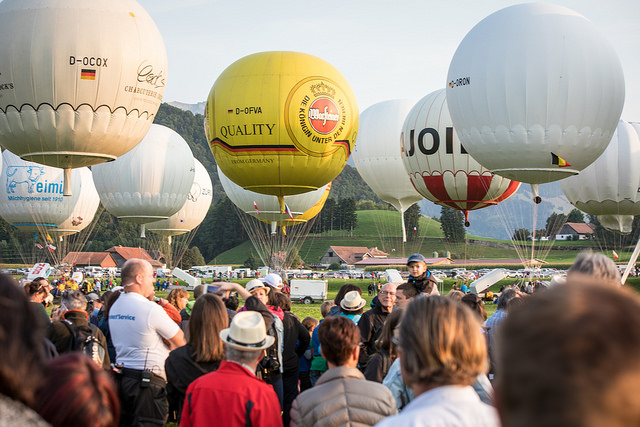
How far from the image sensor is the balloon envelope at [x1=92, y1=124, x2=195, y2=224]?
1096 inches

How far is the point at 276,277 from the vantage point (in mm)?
9258

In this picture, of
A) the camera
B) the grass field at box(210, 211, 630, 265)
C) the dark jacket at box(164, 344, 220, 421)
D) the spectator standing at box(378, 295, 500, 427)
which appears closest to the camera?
the spectator standing at box(378, 295, 500, 427)

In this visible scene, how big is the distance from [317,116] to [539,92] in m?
4.82

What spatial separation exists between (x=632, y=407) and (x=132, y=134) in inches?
565

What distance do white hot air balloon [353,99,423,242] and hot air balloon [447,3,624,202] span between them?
12.8 metres

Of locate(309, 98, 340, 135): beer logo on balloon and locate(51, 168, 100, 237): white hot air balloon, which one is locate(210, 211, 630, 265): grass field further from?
locate(309, 98, 340, 135): beer logo on balloon

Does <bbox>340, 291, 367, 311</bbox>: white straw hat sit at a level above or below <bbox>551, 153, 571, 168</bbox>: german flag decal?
below

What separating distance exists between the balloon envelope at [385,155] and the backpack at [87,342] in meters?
22.6

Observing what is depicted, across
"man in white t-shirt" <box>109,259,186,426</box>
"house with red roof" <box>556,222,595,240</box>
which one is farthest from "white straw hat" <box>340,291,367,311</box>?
"house with red roof" <box>556,222,595,240</box>

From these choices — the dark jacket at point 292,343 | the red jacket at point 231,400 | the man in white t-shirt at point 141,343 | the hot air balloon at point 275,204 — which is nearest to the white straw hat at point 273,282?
the dark jacket at point 292,343

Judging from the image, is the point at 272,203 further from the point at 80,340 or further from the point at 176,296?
the point at 80,340

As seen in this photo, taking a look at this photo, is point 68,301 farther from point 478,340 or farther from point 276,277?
point 478,340

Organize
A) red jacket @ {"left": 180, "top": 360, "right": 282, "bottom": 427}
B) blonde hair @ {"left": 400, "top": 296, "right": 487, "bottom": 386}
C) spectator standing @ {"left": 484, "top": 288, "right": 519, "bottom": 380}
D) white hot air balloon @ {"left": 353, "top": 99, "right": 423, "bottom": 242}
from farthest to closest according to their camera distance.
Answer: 1. white hot air balloon @ {"left": 353, "top": 99, "right": 423, "bottom": 242}
2. spectator standing @ {"left": 484, "top": 288, "right": 519, "bottom": 380}
3. red jacket @ {"left": 180, "top": 360, "right": 282, "bottom": 427}
4. blonde hair @ {"left": 400, "top": 296, "right": 487, "bottom": 386}

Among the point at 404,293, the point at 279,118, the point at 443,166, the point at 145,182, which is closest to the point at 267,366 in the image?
the point at 404,293
